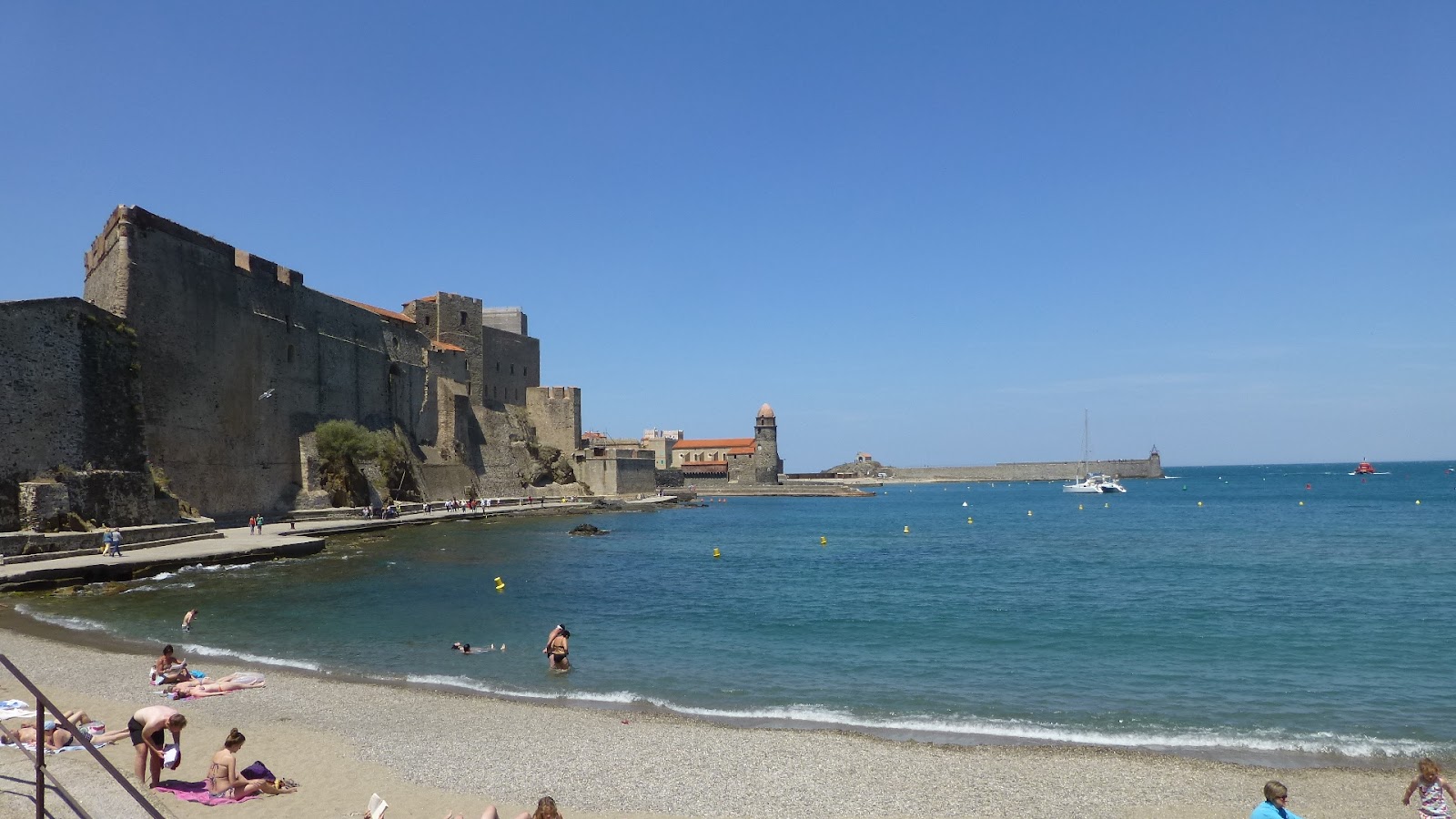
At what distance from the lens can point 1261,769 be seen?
786 centimetres

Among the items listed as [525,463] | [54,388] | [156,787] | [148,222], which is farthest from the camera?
[525,463]

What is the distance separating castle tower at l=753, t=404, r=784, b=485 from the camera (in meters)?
87.4

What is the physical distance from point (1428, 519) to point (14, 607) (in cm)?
5316

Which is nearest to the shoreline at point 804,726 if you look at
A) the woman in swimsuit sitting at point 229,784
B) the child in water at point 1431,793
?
the child in water at point 1431,793

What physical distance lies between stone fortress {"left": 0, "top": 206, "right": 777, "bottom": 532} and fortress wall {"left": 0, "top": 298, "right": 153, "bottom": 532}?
0.04 meters

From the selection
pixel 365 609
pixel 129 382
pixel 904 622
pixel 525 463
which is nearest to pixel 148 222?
pixel 129 382

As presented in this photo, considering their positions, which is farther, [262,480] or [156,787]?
[262,480]

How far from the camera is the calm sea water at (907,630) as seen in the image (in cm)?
985

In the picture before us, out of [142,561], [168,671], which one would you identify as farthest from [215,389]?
[168,671]

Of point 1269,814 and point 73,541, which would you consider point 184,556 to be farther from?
point 1269,814

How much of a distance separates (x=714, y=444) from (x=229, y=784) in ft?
302

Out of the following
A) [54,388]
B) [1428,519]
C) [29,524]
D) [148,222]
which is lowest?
[1428,519]

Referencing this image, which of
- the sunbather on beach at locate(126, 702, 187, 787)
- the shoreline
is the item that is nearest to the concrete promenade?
the shoreline

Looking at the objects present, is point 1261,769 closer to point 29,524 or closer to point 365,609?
point 365,609
